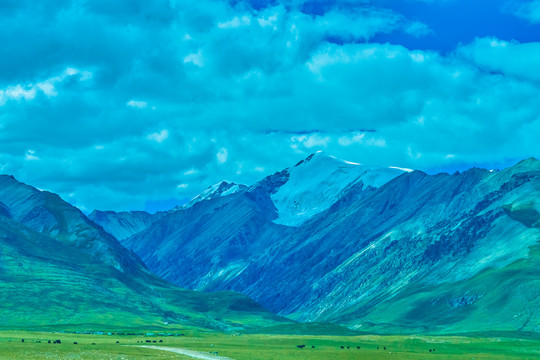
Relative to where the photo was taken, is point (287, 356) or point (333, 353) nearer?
point (287, 356)

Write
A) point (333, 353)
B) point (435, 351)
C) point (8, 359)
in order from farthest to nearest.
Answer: point (435, 351)
point (333, 353)
point (8, 359)

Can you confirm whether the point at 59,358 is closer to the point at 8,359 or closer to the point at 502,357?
the point at 8,359

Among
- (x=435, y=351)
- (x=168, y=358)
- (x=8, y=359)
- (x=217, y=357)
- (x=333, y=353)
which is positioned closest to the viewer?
(x=8, y=359)

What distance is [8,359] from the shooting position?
10950 cm

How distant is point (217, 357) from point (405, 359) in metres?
41.3

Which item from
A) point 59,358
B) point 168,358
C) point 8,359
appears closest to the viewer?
point 8,359

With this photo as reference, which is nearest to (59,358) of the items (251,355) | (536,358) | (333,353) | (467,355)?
(251,355)

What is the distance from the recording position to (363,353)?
573 feet

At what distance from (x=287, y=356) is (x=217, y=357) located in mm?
17094

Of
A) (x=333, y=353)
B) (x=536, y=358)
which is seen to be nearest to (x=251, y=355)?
(x=333, y=353)

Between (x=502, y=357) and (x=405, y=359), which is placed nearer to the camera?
(x=405, y=359)

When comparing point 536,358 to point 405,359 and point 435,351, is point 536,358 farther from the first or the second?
point 405,359

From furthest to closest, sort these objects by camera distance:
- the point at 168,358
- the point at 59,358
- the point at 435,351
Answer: the point at 435,351 < the point at 168,358 < the point at 59,358

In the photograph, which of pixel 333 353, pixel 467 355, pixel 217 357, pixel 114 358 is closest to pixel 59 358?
pixel 114 358
